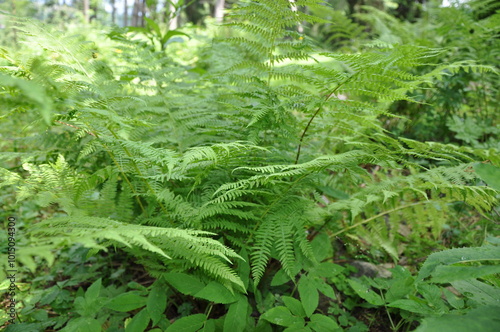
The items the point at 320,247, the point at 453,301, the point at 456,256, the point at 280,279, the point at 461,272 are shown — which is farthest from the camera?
the point at 320,247

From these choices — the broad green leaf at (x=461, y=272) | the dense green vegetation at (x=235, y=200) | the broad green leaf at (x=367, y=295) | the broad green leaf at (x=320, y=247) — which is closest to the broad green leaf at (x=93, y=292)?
the dense green vegetation at (x=235, y=200)

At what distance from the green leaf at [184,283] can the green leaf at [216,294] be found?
42mm

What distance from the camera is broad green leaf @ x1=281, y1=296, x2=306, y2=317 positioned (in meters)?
1.30

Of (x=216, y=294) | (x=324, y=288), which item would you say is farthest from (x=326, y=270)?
(x=216, y=294)

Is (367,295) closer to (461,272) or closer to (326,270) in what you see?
(326,270)

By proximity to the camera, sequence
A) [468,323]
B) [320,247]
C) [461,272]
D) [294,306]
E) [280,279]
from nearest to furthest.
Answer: [468,323] < [461,272] < [294,306] < [280,279] < [320,247]

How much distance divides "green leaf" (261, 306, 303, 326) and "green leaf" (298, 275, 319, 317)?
6 cm

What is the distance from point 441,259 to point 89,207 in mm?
1526

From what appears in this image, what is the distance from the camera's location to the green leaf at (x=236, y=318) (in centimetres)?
122

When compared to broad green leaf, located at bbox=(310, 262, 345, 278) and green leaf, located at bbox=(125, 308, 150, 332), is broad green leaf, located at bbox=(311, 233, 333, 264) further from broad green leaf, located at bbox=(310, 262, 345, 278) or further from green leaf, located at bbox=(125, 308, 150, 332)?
green leaf, located at bbox=(125, 308, 150, 332)

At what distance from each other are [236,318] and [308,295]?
343 millimetres

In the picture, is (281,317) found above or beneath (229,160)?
beneath

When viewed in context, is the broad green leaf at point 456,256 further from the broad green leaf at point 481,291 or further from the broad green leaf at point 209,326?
the broad green leaf at point 209,326

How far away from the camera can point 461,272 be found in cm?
82
